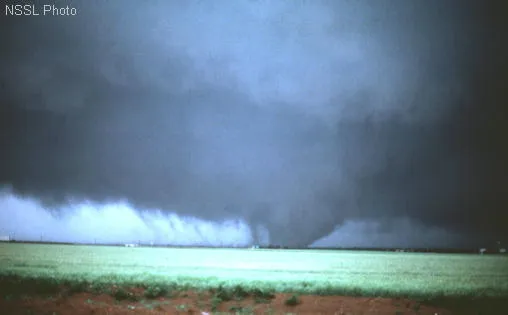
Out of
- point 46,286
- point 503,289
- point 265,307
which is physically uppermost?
point 46,286

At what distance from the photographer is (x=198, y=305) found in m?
19.2

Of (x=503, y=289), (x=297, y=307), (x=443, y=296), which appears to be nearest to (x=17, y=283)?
(x=297, y=307)

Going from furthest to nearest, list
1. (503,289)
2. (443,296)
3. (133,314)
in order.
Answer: (503,289) < (443,296) < (133,314)

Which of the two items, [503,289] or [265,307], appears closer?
[265,307]

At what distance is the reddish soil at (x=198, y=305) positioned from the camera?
17.0 m

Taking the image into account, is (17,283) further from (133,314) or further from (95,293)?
(133,314)

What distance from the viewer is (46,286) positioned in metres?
20.5

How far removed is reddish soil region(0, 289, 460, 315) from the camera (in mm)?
16969

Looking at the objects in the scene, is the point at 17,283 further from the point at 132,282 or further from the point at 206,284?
the point at 206,284

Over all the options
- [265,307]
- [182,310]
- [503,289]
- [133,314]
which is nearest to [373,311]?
[265,307]

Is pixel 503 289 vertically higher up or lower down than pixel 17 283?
lower down

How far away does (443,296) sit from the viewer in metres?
21.5

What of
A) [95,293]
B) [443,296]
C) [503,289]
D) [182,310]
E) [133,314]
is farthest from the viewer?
[503,289]

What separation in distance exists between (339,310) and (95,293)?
11.7m
